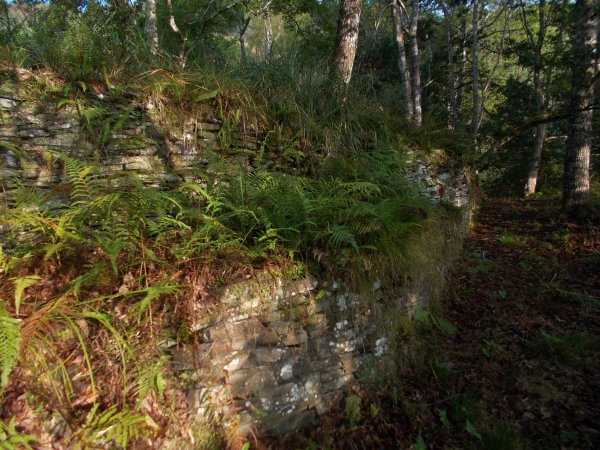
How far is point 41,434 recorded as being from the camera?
5.44 feet

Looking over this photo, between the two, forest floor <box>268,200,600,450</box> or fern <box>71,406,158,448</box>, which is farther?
forest floor <box>268,200,600,450</box>

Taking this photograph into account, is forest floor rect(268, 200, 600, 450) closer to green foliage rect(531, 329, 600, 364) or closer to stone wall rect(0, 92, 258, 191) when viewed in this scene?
green foliage rect(531, 329, 600, 364)

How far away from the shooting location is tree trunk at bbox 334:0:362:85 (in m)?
5.13

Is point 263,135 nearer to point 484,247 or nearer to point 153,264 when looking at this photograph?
point 153,264

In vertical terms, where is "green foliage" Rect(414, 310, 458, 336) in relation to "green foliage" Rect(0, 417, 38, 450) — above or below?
below

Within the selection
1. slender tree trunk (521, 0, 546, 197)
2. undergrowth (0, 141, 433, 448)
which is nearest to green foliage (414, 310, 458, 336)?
undergrowth (0, 141, 433, 448)

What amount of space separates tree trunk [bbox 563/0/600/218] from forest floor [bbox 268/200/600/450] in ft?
5.62

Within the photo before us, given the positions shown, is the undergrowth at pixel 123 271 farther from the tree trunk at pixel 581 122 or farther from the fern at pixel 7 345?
the tree trunk at pixel 581 122

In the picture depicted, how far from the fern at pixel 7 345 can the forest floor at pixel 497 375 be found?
1.71m

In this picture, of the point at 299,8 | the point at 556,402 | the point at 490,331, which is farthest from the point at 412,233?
the point at 299,8

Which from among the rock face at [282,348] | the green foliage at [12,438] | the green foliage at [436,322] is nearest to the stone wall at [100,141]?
the rock face at [282,348]

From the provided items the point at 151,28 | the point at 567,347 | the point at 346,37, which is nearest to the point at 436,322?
the point at 567,347

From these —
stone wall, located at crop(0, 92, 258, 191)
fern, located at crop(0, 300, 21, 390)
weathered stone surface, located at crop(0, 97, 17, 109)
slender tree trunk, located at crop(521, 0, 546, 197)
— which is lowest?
fern, located at crop(0, 300, 21, 390)

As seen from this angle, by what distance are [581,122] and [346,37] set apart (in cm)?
480
